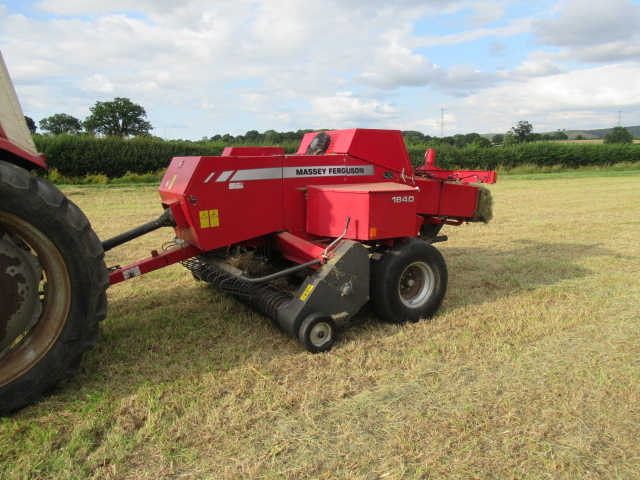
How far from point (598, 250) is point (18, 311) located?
7.30m

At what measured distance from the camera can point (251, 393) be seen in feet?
9.32

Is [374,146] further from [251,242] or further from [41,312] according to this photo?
[41,312]

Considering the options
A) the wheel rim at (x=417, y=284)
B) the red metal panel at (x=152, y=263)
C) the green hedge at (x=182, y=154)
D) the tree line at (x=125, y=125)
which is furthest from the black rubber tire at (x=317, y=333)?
the tree line at (x=125, y=125)

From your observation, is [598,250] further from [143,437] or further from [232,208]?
[143,437]

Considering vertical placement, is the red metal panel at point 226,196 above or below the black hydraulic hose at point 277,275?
above

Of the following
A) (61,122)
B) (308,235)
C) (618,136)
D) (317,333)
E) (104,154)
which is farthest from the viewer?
(61,122)

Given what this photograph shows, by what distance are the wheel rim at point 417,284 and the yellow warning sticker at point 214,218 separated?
176cm

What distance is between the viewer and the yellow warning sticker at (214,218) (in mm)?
3766

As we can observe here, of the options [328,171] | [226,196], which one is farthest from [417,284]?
[226,196]

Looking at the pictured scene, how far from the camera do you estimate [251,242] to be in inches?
169

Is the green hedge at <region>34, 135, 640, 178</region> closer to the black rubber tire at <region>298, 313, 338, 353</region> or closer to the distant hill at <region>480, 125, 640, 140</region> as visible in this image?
the black rubber tire at <region>298, 313, 338, 353</region>

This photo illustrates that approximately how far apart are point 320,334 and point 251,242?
126 centimetres

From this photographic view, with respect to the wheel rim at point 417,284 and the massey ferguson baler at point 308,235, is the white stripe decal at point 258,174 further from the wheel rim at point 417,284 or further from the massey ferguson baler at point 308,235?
the wheel rim at point 417,284

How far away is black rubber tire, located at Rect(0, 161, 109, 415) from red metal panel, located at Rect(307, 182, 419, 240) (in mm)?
2074
